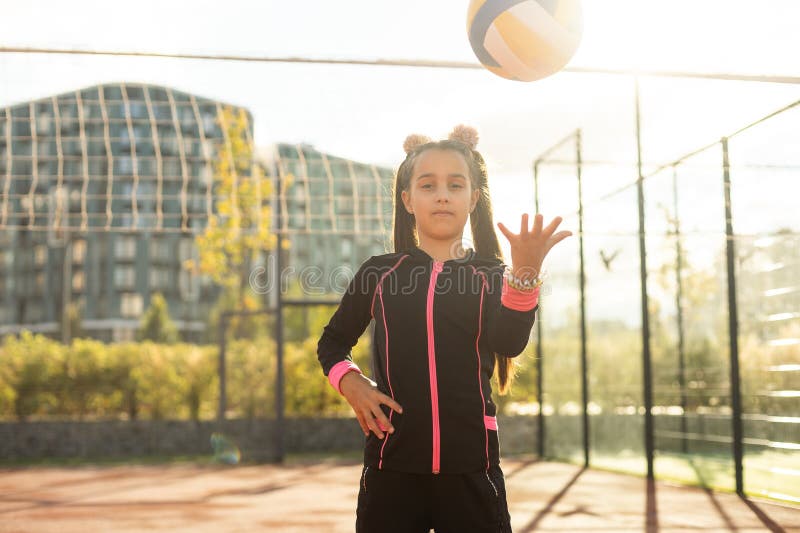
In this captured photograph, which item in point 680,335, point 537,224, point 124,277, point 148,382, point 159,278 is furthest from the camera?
point 159,278

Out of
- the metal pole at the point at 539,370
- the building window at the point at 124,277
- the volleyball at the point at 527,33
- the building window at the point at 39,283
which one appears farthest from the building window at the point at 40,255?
the volleyball at the point at 527,33

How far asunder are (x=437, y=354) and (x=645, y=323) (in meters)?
9.00

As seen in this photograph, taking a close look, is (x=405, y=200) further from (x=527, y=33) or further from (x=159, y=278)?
(x=159, y=278)

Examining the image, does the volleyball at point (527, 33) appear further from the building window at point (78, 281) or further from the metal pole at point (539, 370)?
the building window at point (78, 281)

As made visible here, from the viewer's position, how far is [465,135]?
9.72 ft

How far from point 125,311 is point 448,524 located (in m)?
73.0

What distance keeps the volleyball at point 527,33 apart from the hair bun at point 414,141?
6.94 ft

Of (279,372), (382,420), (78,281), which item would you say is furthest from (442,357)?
(78,281)

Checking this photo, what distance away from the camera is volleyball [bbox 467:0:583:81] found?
4.88 metres

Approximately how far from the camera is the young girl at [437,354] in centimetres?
253

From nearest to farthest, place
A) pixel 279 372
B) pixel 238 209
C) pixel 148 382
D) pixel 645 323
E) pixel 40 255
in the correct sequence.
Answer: pixel 645 323 → pixel 279 372 → pixel 148 382 → pixel 238 209 → pixel 40 255

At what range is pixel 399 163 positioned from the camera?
10.3ft

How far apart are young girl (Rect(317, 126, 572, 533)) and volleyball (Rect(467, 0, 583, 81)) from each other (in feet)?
7.29

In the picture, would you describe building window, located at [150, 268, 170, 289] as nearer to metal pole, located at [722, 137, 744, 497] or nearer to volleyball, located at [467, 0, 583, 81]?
metal pole, located at [722, 137, 744, 497]
